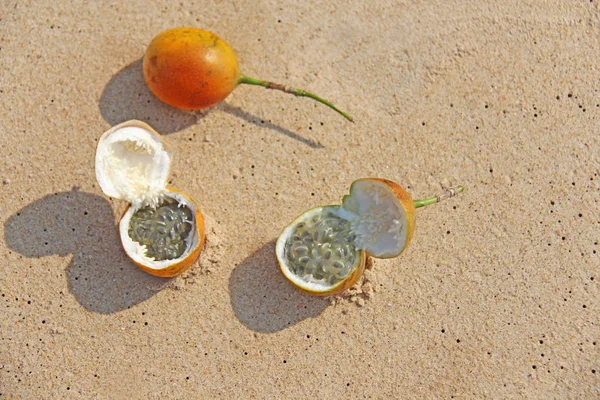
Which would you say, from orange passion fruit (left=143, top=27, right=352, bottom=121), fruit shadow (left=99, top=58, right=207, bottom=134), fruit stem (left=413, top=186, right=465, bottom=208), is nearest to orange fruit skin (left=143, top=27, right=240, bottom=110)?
orange passion fruit (left=143, top=27, right=352, bottom=121)

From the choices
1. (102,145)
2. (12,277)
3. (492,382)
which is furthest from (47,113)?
(492,382)

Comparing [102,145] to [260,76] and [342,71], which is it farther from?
[342,71]

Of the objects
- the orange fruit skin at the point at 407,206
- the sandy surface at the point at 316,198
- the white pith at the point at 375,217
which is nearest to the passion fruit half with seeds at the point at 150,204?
the sandy surface at the point at 316,198

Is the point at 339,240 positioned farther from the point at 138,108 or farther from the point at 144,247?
the point at 138,108

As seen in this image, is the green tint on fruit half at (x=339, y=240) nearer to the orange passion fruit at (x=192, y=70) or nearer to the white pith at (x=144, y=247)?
the white pith at (x=144, y=247)

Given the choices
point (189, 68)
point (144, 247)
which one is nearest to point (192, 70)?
point (189, 68)

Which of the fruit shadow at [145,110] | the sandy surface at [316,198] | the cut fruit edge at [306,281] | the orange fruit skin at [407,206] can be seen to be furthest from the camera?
the fruit shadow at [145,110]

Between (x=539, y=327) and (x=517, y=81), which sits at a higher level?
(x=517, y=81)
